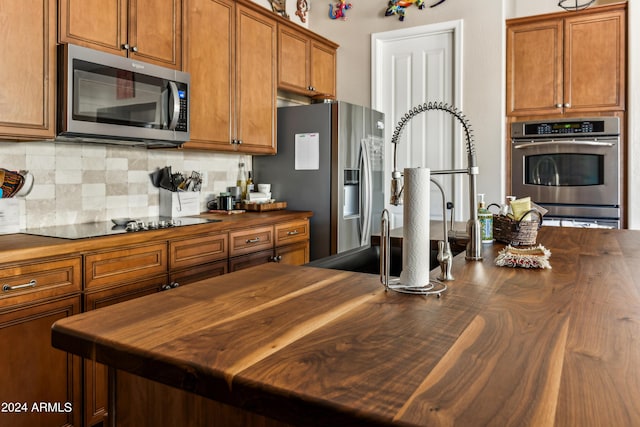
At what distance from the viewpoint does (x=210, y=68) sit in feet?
10.1

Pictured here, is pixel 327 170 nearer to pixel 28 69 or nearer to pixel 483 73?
pixel 483 73

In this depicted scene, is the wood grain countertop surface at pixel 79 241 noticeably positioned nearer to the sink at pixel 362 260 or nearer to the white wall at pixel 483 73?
the sink at pixel 362 260

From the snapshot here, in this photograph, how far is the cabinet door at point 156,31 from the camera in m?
2.57

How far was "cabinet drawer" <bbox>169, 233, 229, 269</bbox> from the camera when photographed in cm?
242

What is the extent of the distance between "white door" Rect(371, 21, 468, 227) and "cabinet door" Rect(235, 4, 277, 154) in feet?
4.20

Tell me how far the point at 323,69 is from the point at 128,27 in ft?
7.30

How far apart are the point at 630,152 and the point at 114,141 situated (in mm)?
3720

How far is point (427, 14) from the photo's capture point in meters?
4.31

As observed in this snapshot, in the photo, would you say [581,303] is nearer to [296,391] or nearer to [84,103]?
[296,391]

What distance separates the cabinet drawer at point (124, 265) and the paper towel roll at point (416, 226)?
1419mm

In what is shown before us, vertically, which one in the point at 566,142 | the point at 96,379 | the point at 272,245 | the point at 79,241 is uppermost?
the point at 566,142

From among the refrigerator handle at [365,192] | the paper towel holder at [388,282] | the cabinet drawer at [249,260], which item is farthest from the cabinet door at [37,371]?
the refrigerator handle at [365,192]

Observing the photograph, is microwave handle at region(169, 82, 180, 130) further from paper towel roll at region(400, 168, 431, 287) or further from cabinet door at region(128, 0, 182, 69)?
paper towel roll at region(400, 168, 431, 287)

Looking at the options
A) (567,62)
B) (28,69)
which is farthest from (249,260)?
(567,62)
